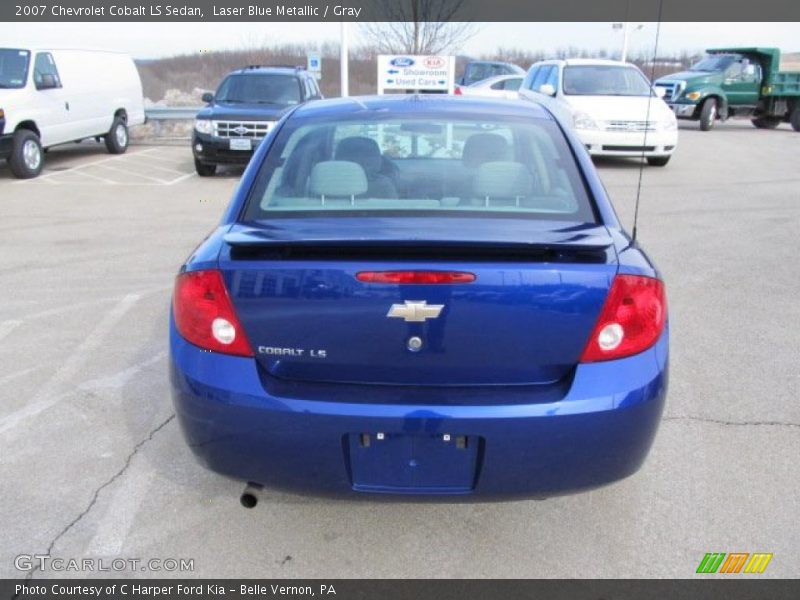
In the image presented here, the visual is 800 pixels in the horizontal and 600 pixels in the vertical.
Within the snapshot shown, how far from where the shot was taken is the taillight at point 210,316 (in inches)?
88.4

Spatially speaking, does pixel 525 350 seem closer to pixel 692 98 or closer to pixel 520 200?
pixel 520 200

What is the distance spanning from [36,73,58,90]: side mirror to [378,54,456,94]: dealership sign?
6483mm

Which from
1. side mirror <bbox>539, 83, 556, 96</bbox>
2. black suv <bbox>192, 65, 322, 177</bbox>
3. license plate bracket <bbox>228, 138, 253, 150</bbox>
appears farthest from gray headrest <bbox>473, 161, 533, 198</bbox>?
side mirror <bbox>539, 83, 556, 96</bbox>

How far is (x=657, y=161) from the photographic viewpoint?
13.3 m

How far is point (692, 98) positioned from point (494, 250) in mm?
20988

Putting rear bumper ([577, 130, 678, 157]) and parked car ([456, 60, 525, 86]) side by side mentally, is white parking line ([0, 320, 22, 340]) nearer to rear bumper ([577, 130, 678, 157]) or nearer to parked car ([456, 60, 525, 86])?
rear bumper ([577, 130, 678, 157])

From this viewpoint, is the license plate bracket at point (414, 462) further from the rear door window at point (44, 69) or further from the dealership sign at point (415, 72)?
the dealership sign at point (415, 72)

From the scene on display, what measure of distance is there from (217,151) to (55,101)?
3232 millimetres

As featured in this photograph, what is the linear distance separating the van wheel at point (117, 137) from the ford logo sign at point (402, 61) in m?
6.01

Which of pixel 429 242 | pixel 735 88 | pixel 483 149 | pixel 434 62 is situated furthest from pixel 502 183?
pixel 735 88

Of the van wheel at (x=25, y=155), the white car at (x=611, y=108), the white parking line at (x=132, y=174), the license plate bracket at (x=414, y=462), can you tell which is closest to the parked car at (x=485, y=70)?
the white car at (x=611, y=108)

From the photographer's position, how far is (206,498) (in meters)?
2.93

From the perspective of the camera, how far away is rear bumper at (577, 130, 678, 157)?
12250 millimetres
